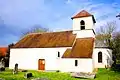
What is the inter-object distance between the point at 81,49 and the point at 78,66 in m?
3.25

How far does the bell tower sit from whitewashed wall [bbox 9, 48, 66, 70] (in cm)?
495

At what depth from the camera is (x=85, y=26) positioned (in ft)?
126

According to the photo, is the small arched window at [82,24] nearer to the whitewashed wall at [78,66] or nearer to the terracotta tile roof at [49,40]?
the terracotta tile roof at [49,40]

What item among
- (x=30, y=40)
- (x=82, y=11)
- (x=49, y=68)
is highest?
(x=82, y=11)

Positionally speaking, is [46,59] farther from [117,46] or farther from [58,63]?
[117,46]

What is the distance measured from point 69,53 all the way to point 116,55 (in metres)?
25.0

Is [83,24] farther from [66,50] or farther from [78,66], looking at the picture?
[78,66]

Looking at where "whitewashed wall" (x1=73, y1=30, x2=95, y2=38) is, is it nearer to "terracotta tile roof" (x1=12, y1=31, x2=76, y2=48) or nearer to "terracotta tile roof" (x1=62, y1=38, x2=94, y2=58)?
"terracotta tile roof" (x1=62, y1=38, x2=94, y2=58)

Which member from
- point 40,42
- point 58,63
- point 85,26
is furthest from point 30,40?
point 85,26

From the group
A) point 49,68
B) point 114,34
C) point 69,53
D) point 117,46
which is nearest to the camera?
point 69,53

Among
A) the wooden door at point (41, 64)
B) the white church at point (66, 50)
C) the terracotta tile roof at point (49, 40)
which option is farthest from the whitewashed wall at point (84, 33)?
the wooden door at point (41, 64)

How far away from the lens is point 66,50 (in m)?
36.8

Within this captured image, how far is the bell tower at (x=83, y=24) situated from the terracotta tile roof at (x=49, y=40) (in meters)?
1.56

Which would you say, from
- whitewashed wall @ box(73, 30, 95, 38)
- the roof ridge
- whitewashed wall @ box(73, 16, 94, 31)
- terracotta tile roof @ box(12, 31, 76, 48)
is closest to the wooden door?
terracotta tile roof @ box(12, 31, 76, 48)
